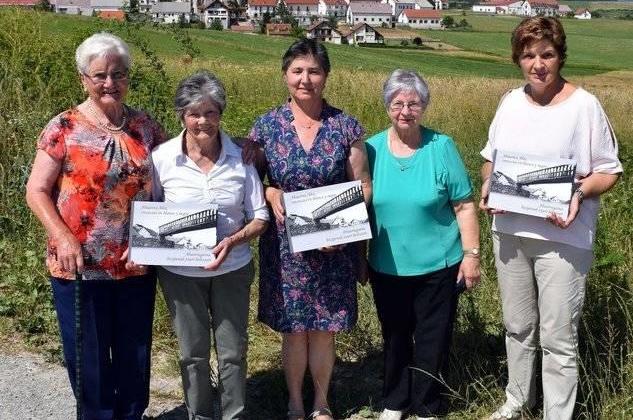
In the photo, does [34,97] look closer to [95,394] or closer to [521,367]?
[95,394]

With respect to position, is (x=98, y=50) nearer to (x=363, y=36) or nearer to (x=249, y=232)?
(x=249, y=232)

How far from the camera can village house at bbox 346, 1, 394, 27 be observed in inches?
4759

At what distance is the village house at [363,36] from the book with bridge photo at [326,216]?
70.5 m

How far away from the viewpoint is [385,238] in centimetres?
379

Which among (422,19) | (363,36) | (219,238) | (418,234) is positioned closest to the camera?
(219,238)

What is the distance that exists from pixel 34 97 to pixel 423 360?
583 centimetres

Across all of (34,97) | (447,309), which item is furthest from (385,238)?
(34,97)

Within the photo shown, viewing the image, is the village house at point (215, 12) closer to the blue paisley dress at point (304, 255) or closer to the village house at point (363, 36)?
the village house at point (363, 36)

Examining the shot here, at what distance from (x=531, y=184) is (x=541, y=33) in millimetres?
656

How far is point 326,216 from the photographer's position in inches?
143

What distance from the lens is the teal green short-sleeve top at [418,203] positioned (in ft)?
12.1

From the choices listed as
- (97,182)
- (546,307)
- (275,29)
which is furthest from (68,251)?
(275,29)

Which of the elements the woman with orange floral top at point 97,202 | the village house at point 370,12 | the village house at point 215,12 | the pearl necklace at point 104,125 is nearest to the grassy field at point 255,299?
the woman with orange floral top at point 97,202

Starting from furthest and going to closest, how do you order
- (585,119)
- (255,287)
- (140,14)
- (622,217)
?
1. (140,14)
2. (622,217)
3. (255,287)
4. (585,119)
